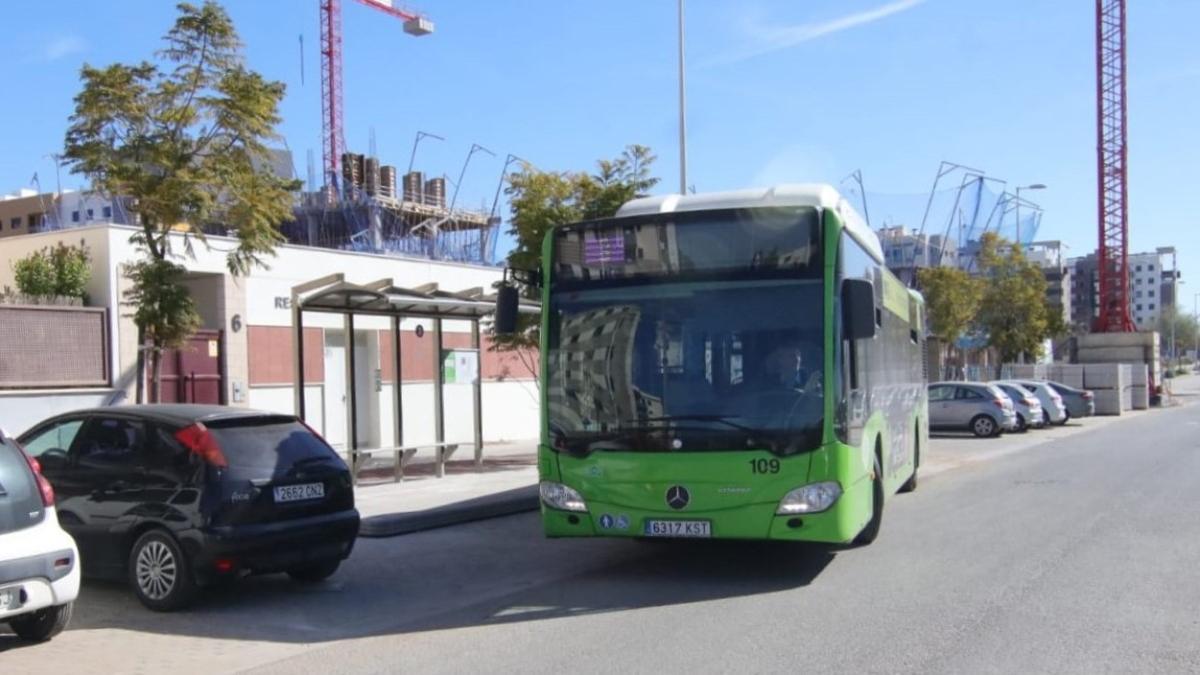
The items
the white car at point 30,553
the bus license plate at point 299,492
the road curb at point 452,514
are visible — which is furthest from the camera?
the road curb at point 452,514

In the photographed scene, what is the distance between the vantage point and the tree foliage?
43.2 m

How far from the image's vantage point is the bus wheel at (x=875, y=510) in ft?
34.7

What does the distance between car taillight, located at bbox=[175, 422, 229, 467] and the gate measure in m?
10.3

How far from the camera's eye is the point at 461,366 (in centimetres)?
A: 1798

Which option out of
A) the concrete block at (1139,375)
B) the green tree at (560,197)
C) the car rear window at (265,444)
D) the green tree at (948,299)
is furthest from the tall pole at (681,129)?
the concrete block at (1139,375)

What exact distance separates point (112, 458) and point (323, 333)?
13.3m

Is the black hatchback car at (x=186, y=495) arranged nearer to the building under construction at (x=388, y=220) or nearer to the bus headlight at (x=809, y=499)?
the bus headlight at (x=809, y=499)

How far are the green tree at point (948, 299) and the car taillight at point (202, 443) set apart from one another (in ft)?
126

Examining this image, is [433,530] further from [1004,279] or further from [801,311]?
[1004,279]

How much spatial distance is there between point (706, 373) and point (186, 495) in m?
4.19

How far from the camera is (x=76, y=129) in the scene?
13359 millimetres

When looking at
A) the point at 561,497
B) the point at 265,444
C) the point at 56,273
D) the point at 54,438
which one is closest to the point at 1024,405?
the point at 56,273

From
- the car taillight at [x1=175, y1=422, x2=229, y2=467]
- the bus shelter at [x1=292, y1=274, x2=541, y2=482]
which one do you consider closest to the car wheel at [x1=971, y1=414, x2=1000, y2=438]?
the bus shelter at [x1=292, y1=274, x2=541, y2=482]

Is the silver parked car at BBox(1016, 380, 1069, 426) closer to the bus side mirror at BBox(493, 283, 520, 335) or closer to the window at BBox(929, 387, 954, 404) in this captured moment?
the window at BBox(929, 387, 954, 404)
